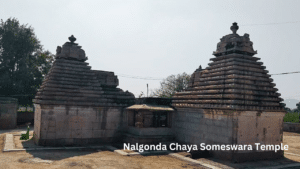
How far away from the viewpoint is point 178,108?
1681 cm

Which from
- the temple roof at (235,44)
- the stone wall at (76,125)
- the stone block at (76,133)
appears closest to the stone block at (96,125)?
the stone wall at (76,125)

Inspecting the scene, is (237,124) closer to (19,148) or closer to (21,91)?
(19,148)

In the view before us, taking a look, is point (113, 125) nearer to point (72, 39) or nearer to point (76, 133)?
point (76, 133)

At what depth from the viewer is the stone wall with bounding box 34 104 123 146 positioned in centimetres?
1512

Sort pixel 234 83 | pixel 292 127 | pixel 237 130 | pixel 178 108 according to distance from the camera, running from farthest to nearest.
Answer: pixel 292 127, pixel 178 108, pixel 234 83, pixel 237 130

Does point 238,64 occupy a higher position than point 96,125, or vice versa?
point 238,64

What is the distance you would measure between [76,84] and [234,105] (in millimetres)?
10818

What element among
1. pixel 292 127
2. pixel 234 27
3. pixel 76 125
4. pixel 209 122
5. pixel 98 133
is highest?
pixel 234 27

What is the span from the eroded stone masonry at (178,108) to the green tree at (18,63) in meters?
21.5

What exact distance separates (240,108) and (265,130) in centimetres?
276

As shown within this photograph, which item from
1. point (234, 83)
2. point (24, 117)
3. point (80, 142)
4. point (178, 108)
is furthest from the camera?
point (24, 117)

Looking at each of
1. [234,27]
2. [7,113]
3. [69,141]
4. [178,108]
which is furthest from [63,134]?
[7,113]

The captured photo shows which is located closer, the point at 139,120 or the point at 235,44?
the point at 235,44

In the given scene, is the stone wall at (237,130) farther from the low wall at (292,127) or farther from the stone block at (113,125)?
the low wall at (292,127)
